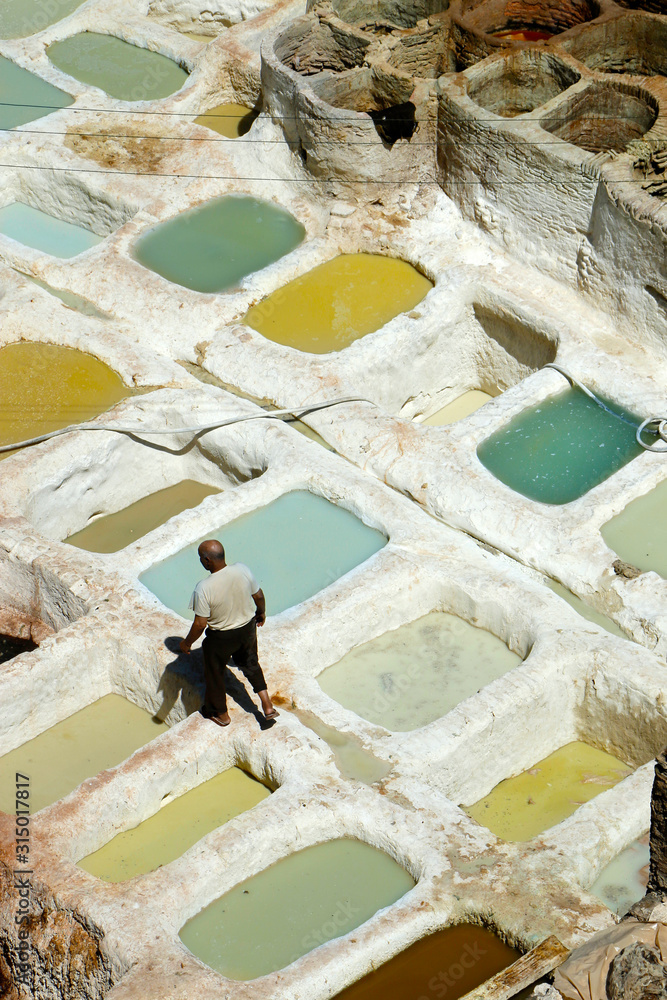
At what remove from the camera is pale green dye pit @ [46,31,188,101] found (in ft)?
54.6

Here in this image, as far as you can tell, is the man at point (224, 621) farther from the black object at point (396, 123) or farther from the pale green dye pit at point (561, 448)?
the black object at point (396, 123)

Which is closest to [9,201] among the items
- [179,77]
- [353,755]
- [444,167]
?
[179,77]

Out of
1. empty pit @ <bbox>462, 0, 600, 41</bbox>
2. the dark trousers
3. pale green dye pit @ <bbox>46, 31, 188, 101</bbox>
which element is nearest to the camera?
the dark trousers

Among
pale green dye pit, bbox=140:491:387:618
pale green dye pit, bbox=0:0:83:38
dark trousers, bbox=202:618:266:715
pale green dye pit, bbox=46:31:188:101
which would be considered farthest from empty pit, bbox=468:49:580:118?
dark trousers, bbox=202:618:266:715

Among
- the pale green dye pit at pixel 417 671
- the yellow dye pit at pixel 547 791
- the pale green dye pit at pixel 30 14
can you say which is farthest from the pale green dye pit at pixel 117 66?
the yellow dye pit at pixel 547 791

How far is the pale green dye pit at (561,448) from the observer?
1130cm

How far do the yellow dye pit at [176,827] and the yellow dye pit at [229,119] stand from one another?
32.4 ft

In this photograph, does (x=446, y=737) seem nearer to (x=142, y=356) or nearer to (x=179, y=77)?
(x=142, y=356)

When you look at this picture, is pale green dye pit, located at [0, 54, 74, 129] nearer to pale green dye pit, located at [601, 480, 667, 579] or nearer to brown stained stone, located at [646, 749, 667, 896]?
pale green dye pit, located at [601, 480, 667, 579]

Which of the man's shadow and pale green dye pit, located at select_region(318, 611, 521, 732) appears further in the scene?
pale green dye pit, located at select_region(318, 611, 521, 732)

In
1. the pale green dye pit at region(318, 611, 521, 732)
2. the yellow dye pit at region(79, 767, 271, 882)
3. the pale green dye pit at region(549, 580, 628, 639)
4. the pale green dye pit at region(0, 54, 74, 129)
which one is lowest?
the yellow dye pit at region(79, 767, 271, 882)

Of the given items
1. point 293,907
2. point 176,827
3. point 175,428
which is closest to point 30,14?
point 175,428

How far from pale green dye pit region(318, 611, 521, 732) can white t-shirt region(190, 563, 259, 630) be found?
1.76 m

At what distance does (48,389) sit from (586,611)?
5.90m
